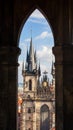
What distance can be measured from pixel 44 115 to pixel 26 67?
29.5 ft

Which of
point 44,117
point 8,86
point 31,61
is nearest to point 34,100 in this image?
point 44,117

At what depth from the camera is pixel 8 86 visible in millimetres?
5605

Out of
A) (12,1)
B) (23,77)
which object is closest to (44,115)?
(23,77)

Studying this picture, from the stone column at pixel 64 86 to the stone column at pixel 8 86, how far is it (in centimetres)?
62

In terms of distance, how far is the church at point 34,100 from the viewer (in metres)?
65.9

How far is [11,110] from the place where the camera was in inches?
219

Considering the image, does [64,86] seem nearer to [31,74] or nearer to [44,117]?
Answer: [31,74]

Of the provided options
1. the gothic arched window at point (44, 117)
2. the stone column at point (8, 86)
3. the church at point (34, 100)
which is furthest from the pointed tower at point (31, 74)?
the stone column at point (8, 86)

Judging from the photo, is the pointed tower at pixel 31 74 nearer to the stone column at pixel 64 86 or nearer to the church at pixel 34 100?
the church at pixel 34 100

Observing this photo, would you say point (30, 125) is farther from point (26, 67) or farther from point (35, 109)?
point (26, 67)

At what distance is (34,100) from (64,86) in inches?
2449

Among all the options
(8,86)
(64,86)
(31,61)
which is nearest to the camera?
(64,86)

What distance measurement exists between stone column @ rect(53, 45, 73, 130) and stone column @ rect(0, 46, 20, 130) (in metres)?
0.62

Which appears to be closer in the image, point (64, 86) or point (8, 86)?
point (64, 86)
